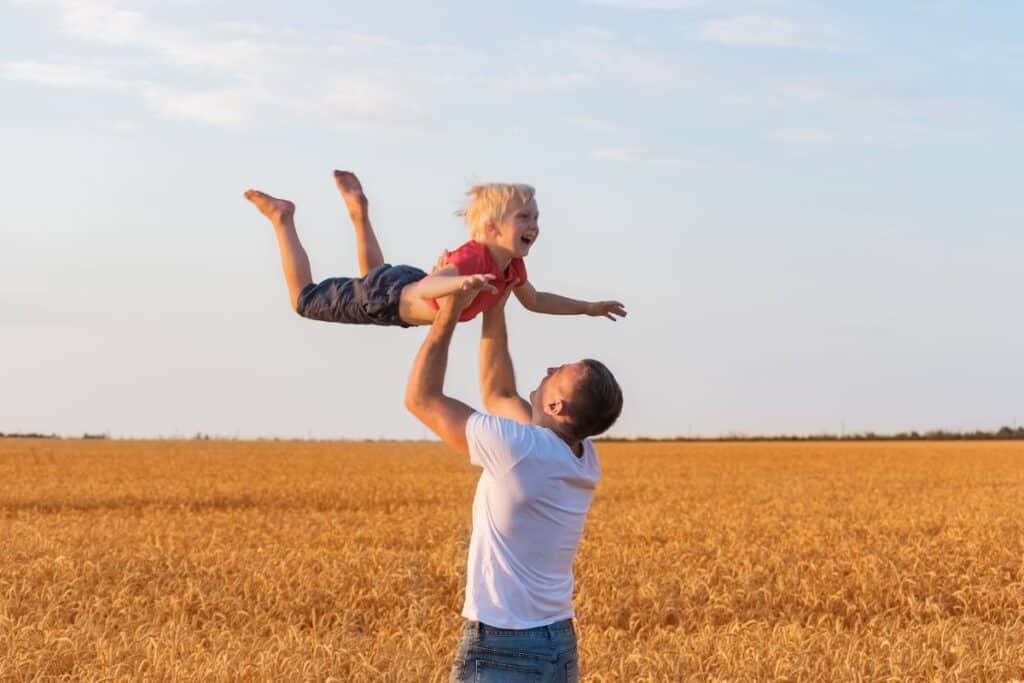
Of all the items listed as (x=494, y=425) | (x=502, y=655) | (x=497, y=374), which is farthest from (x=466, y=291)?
(x=502, y=655)

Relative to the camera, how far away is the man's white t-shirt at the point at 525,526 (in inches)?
168

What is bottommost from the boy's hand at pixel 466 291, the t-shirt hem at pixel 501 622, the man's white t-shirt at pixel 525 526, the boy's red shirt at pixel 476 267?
the t-shirt hem at pixel 501 622

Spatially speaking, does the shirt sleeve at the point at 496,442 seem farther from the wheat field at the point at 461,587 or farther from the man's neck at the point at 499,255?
the wheat field at the point at 461,587

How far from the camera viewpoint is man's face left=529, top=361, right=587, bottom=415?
425 centimetres

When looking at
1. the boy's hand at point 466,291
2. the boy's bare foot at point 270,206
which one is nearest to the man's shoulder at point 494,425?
the boy's hand at point 466,291

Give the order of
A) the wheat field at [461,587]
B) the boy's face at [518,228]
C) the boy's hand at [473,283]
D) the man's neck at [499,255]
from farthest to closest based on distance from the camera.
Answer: the wheat field at [461,587] → the man's neck at [499,255] → the boy's face at [518,228] → the boy's hand at [473,283]

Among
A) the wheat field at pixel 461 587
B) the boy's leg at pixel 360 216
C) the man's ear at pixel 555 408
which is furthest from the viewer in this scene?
the wheat field at pixel 461 587

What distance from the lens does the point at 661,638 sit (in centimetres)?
1039

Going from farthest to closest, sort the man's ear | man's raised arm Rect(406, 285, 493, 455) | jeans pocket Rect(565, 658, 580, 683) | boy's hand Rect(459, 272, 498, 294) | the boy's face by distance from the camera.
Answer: the boy's face, jeans pocket Rect(565, 658, 580, 683), the man's ear, man's raised arm Rect(406, 285, 493, 455), boy's hand Rect(459, 272, 498, 294)

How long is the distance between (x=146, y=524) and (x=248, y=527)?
1671mm

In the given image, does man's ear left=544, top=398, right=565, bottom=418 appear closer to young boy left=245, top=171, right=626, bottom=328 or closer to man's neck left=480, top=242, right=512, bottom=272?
young boy left=245, top=171, right=626, bottom=328

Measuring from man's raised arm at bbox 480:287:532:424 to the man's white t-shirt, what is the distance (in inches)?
17.7

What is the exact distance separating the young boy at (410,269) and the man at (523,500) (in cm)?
39

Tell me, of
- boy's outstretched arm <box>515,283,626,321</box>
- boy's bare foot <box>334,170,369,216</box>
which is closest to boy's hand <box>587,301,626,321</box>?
boy's outstretched arm <box>515,283,626,321</box>
